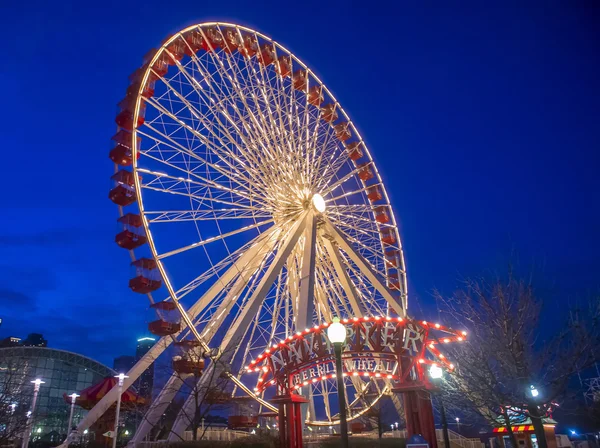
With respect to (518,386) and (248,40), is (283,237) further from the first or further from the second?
(518,386)

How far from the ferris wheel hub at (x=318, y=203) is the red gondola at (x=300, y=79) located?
714 cm

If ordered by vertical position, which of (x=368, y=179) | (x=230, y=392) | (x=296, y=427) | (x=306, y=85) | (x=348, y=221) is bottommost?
(x=296, y=427)

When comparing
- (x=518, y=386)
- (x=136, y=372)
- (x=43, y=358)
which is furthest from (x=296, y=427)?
(x=43, y=358)

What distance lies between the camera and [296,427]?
16.8 meters

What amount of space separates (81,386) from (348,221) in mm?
43048

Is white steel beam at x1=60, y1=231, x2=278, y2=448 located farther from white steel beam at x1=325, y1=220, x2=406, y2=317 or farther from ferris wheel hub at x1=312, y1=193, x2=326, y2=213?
white steel beam at x1=325, y1=220, x2=406, y2=317

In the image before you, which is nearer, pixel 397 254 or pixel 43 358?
pixel 397 254

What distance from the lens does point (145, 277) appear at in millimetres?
21266

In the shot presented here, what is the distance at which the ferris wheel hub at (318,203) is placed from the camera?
25234mm

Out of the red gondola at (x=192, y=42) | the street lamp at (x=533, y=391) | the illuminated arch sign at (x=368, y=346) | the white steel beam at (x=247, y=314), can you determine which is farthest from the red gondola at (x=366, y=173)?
the street lamp at (x=533, y=391)

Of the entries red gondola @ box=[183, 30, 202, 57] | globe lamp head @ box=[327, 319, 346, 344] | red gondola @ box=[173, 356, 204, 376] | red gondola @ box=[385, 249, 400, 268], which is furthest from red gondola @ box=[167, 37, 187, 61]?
globe lamp head @ box=[327, 319, 346, 344]

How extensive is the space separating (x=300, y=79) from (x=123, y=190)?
12.4 m

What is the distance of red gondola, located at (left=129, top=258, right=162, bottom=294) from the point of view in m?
21.2

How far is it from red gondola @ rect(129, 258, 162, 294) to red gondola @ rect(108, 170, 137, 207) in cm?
273
